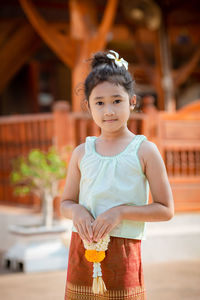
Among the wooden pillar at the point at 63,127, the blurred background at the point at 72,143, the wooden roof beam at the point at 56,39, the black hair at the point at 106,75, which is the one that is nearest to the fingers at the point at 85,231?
the black hair at the point at 106,75

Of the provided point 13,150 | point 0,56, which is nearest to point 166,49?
point 0,56

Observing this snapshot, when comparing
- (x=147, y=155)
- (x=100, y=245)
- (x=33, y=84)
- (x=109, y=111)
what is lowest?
(x=100, y=245)

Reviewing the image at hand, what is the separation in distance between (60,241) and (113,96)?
342 cm

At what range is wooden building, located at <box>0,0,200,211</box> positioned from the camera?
546 cm

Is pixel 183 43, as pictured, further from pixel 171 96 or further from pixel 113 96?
pixel 113 96

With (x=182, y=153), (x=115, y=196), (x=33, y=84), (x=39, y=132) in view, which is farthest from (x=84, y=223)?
(x=33, y=84)

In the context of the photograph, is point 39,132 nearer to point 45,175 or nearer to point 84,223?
point 45,175

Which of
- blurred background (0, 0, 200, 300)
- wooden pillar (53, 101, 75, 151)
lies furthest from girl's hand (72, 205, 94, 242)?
wooden pillar (53, 101, 75, 151)

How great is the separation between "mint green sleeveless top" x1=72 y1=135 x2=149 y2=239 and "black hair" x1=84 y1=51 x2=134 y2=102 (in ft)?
0.61

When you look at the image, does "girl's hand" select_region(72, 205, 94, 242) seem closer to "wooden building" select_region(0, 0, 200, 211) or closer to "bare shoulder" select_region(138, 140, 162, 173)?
"bare shoulder" select_region(138, 140, 162, 173)

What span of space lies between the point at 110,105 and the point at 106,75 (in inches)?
4.0

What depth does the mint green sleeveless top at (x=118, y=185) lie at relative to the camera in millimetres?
1301

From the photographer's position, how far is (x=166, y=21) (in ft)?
25.3

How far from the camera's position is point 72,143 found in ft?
16.7
